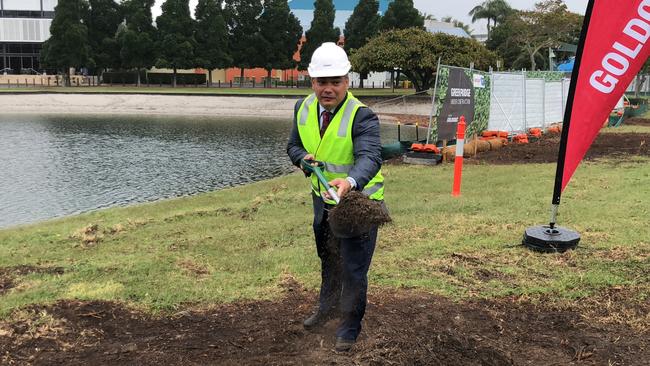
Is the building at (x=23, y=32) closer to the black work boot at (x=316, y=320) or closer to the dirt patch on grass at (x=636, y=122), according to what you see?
the dirt patch on grass at (x=636, y=122)

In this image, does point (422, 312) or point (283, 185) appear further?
point (283, 185)

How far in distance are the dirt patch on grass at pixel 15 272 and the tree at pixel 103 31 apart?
209 feet

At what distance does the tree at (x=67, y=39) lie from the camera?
197 ft

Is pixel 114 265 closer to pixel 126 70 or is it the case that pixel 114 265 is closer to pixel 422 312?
pixel 422 312

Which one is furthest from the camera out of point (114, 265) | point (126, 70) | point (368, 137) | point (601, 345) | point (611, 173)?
point (126, 70)

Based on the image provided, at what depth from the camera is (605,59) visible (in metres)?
5.29

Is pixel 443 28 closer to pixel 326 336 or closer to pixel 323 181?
pixel 326 336

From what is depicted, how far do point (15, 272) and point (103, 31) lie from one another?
224ft

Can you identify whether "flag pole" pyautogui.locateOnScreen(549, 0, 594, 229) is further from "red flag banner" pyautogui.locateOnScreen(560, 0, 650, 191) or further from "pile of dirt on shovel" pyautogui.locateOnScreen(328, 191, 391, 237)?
"pile of dirt on shovel" pyautogui.locateOnScreen(328, 191, 391, 237)

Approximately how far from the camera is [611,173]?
35.8ft

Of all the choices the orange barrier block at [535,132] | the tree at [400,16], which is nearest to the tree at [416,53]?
the tree at [400,16]

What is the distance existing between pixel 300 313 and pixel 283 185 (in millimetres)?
7237

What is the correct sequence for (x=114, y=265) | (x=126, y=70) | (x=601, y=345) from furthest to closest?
(x=126, y=70)
(x=114, y=265)
(x=601, y=345)

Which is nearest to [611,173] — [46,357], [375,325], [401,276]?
[401,276]
